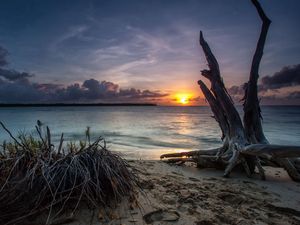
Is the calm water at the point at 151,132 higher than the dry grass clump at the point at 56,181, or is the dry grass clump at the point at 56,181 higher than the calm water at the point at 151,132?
the dry grass clump at the point at 56,181

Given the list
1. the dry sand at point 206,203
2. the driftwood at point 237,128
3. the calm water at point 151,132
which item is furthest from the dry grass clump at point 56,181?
the driftwood at point 237,128

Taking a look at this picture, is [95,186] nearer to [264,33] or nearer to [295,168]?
[295,168]

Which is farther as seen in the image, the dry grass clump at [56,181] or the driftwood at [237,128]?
the driftwood at [237,128]

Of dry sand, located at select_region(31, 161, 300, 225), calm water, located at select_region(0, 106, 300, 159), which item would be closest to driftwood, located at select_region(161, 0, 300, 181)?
dry sand, located at select_region(31, 161, 300, 225)

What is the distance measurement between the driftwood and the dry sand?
53cm

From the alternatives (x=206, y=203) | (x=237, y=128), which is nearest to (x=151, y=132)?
(x=237, y=128)

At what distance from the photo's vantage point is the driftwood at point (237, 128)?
481 centimetres

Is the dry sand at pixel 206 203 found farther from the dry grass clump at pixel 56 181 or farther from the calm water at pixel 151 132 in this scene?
the calm water at pixel 151 132

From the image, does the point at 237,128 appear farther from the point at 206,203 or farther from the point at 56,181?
the point at 56,181

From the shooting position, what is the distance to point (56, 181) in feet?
8.05

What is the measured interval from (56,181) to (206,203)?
1.71m

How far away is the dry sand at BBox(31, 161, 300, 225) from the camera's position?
97.9 inches

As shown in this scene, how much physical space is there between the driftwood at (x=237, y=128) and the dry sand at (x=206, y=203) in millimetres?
526

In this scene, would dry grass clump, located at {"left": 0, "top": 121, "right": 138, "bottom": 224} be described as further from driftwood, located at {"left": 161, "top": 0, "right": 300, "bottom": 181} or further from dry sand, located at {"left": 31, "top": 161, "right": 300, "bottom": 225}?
driftwood, located at {"left": 161, "top": 0, "right": 300, "bottom": 181}
